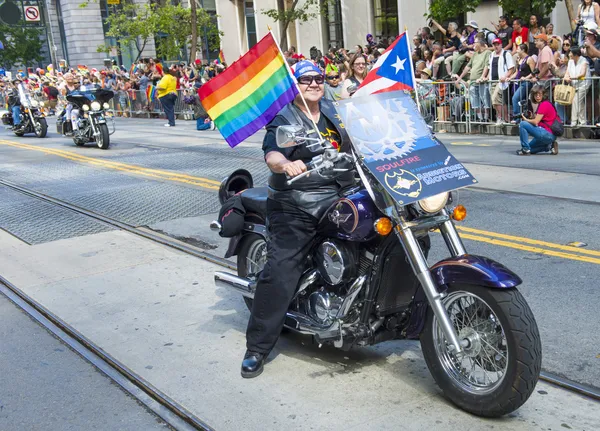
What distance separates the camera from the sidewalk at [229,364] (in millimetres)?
3934

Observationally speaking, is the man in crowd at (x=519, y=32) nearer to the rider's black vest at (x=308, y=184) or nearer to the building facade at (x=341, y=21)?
the building facade at (x=341, y=21)

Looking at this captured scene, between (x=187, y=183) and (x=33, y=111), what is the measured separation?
11633mm

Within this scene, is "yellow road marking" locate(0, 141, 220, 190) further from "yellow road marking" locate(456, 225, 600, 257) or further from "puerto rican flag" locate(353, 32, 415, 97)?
"puerto rican flag" locate(353, 32, 415, 97)

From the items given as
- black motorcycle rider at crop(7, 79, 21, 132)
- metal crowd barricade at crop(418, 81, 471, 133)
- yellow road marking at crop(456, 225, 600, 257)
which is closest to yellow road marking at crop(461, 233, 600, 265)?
yellow road marking at crop(456, 225, 600, 257)

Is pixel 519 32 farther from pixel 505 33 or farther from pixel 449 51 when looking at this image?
pixel 449 51

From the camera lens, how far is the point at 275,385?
4434mm

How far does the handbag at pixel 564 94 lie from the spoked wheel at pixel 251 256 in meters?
10.3

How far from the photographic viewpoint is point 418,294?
13.2 ft

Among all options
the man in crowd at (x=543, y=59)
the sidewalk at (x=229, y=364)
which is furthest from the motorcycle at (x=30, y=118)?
the sidewalk at (x=229, y=364)

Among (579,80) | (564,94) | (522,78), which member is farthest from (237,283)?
(522,78)

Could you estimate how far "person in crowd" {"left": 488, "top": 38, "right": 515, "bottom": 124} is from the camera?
15.5 m

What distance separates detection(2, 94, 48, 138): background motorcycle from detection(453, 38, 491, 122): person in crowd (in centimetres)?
1136

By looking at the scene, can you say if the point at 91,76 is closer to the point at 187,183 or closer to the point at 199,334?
the point at 187,183

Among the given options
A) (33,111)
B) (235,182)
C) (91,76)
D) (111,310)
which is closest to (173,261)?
(111,310)
